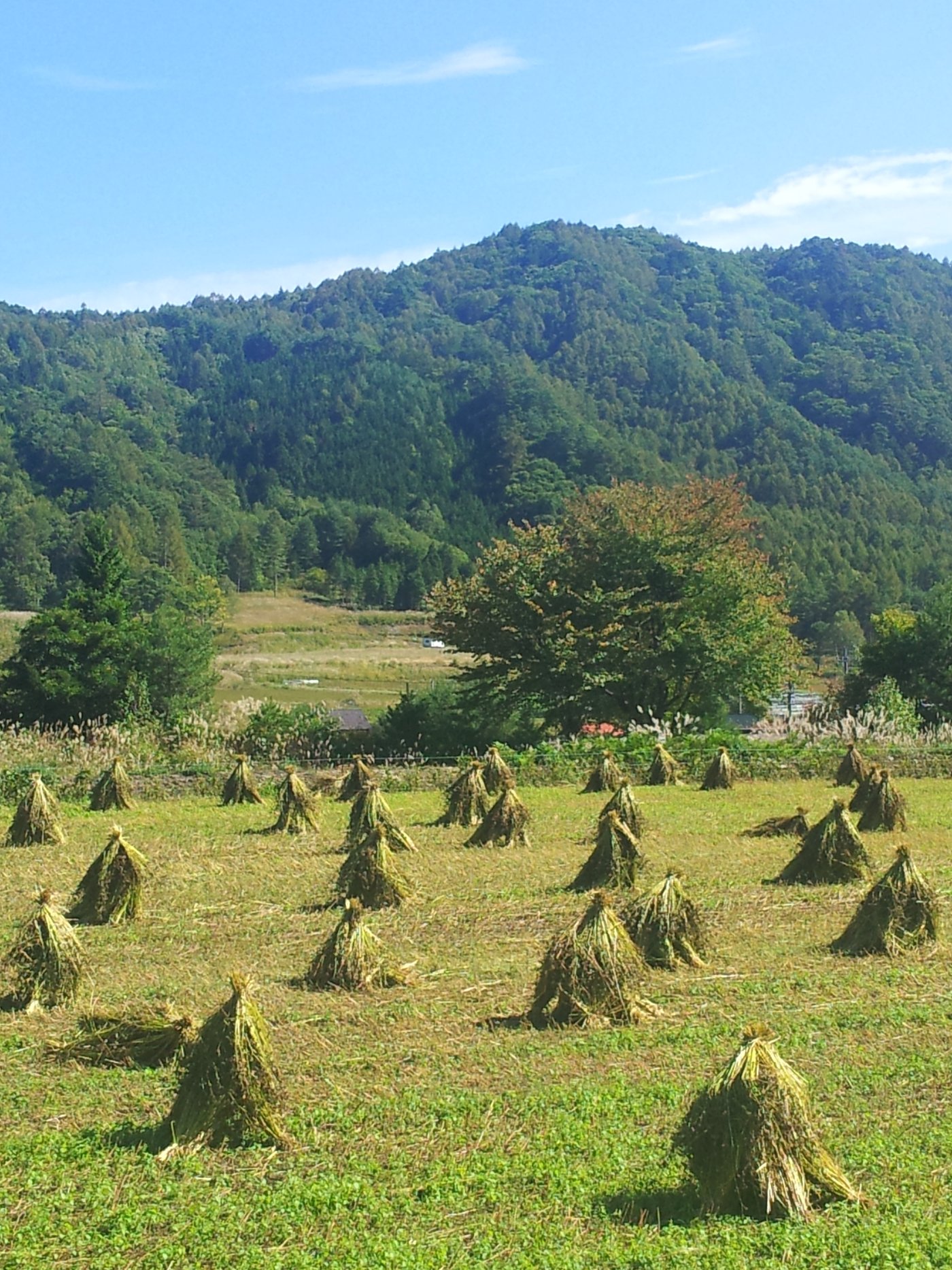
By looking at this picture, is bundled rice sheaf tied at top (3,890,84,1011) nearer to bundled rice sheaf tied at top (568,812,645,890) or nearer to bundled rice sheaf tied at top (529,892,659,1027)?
bundled rice sheaf tied at top (529,892,659,1027)

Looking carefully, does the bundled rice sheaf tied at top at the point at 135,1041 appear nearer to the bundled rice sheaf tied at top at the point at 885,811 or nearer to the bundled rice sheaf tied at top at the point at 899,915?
the bundled rice sheaf tied at top at the point at 899,915

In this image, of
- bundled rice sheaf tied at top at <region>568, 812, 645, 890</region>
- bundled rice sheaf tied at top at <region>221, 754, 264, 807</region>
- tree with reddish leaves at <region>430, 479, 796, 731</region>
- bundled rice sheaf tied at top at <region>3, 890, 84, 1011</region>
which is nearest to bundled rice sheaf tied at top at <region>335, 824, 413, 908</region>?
bundled rice sheaf tied at top at <region>568, 812, 645, 890</region>

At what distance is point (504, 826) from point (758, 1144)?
8746 mm

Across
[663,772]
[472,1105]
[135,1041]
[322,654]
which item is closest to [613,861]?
[472,1105]

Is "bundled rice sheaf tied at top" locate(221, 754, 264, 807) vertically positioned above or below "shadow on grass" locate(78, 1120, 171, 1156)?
below

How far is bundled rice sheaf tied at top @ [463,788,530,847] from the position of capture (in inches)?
528

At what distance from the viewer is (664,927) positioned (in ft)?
26.5

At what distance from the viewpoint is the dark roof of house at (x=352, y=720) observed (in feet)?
79.3

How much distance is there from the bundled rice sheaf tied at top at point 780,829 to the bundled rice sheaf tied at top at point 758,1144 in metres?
8.83

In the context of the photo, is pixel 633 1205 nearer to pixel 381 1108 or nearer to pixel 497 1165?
pixel 497 1165

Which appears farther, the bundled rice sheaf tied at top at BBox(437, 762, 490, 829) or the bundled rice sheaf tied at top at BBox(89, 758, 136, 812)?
the bundled rice sheaf tied at top at BBox(89, 758, 136, 812)

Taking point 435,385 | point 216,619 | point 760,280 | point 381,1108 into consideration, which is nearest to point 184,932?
point 381,1108

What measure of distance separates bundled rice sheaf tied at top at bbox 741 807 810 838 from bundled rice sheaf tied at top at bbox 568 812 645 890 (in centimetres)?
335

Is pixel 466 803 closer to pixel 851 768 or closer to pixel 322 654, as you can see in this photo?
pixel 851 768
